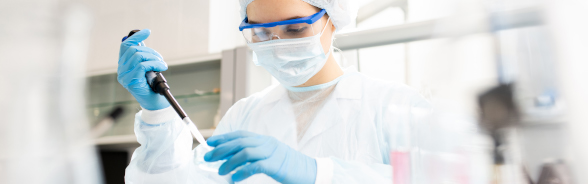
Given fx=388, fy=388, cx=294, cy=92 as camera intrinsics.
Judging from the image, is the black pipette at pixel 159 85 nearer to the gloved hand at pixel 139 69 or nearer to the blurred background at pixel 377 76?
the gloved hand at pixel 139 69

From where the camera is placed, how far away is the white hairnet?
897mm

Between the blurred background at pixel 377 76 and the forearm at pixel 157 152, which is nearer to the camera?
the blurred background at pixel 377 76

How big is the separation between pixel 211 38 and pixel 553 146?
1583 mm

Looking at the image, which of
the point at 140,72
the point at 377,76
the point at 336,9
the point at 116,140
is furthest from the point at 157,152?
the point at 116,140

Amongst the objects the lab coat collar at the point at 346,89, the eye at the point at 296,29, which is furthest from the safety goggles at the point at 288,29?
the lab coat collar at the point at 346,89

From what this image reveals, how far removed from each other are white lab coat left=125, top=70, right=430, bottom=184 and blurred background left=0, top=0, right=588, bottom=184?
81mm

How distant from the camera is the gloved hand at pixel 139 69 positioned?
0.80 m

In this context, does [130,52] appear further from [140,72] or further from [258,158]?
[258,158]

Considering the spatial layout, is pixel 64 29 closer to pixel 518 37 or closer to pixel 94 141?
pixel 94 141

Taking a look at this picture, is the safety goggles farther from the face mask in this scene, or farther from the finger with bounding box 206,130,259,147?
the finger with bounding box 206,130,259,147

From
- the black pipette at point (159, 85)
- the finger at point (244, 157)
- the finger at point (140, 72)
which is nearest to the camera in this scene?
the finger at point (244, 157)

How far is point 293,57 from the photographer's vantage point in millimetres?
887

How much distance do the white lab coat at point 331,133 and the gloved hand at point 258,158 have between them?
156 millimetres

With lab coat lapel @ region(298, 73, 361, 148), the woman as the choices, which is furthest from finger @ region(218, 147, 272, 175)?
lab coat lapel @ region(298, 73, 361, 148)
